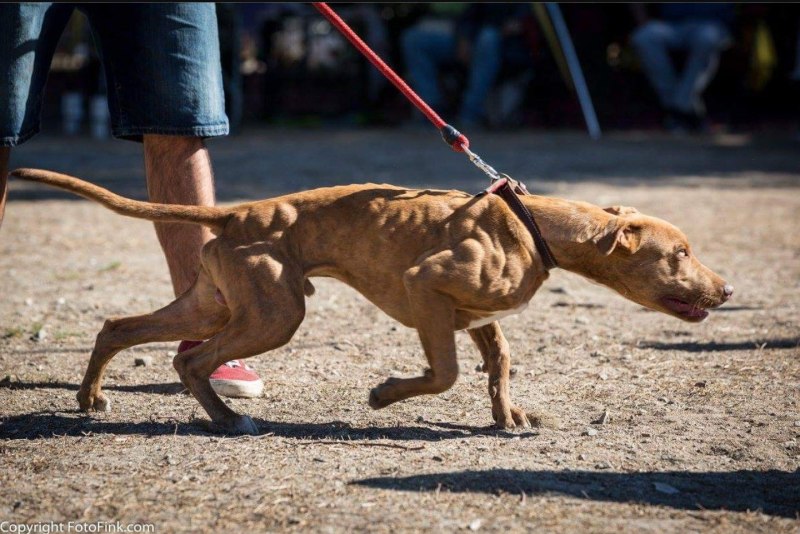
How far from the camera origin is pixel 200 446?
345 centimetres

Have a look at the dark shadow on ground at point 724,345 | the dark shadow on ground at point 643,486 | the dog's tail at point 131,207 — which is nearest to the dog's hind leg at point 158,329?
the dog's tail at point 131,207

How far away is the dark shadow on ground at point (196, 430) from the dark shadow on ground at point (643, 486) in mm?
446

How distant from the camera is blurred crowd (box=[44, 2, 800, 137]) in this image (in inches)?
572

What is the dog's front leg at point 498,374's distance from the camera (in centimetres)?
373

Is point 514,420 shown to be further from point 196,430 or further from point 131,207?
point 131,207

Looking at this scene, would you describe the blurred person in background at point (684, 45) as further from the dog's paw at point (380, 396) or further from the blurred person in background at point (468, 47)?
the dog's paw at point (380, 396)

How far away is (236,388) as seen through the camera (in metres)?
4.05

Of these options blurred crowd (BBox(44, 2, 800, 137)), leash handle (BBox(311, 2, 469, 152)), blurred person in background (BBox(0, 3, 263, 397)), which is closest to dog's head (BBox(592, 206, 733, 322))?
leash handle (BBox(311, 2, 469, 152))

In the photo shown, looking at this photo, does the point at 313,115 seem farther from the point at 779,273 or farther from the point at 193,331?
the point at 193,331

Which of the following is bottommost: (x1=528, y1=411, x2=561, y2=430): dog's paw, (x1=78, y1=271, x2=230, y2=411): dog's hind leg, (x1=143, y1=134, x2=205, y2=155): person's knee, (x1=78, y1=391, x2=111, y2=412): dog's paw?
(x1=528, y1=411, x2=561, y2=430): dog's paw

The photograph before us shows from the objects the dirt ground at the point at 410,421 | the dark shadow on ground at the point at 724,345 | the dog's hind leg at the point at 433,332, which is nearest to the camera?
the dirt ground at the point at 410,421

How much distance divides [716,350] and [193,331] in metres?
2.40

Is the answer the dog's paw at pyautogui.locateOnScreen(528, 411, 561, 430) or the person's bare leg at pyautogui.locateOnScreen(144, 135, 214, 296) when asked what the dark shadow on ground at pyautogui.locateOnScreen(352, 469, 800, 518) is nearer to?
the dog's paw at pyautogui.locateOnScreen(528, 411, 561, 430)

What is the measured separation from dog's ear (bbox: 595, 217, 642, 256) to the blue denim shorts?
5.28 ft
